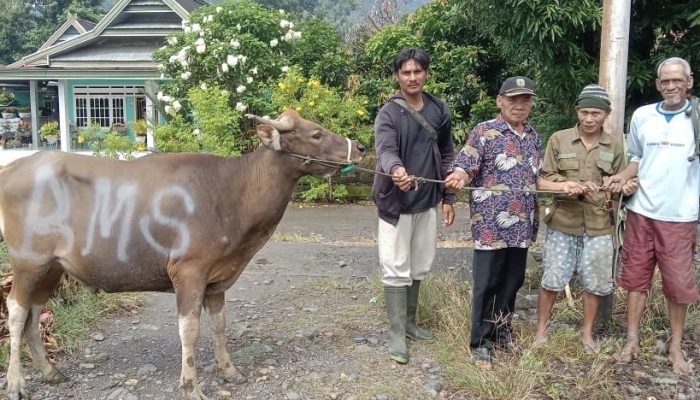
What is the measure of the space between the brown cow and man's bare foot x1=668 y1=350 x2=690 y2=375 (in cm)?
249

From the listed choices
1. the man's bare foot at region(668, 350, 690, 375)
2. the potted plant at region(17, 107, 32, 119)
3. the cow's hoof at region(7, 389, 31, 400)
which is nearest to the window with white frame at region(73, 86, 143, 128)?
the potted plant at region(17, 107, 32, 119)

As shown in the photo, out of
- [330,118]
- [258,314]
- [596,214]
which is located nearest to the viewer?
[596,214]

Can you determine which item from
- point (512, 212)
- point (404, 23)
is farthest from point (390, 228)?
point (404, 23)

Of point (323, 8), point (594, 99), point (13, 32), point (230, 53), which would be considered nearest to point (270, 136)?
point (594, 99)

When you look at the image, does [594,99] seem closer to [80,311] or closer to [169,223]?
[169,223]

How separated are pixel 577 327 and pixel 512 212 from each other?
139 cm

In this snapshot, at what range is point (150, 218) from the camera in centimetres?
388

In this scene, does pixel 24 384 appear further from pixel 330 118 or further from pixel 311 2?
Answer: pixel 311 2

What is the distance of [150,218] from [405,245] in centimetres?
172

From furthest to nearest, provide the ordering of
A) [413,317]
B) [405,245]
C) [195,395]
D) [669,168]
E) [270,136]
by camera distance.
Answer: [413,317]
[405,245]
[669,168]
[270,136]
[195,395]

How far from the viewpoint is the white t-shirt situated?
403 cm

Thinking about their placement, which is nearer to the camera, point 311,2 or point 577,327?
point 577,327

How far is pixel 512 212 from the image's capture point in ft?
13.2

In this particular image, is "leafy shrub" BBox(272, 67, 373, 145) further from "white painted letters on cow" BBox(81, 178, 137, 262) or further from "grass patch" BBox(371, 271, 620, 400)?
"white painted letters on cow" BBox(81, 178, 137, 262)
